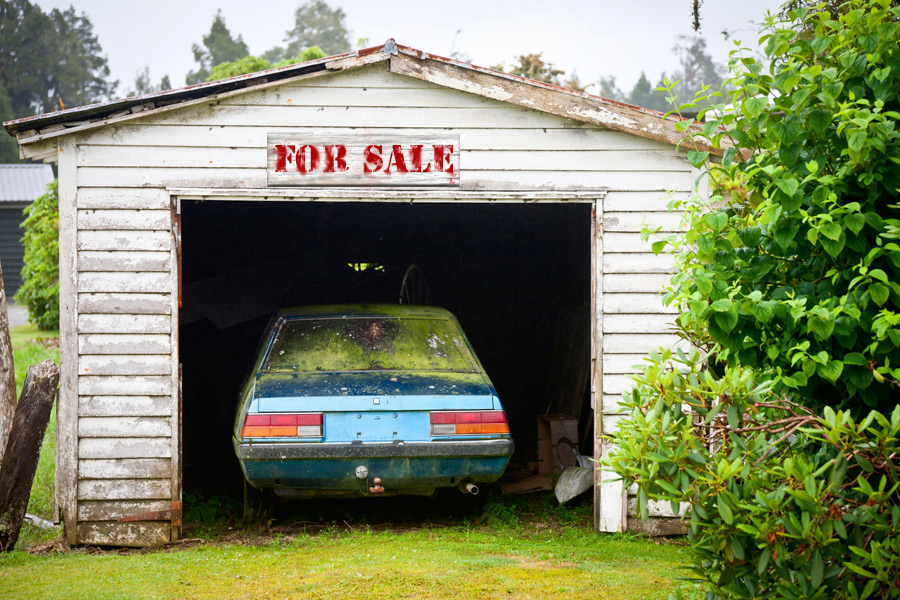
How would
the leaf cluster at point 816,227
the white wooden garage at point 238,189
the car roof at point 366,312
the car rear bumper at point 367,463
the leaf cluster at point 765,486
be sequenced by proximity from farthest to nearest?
the car roof at point 366,312 < the white wooden garage at point 238,189 < the car rear bumper at point 367,463 < the leaf cluster at point 816,227 < the leaf cluster at point 765,486

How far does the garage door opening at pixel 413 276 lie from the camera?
34.2 ft

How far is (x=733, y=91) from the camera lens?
3.46 m

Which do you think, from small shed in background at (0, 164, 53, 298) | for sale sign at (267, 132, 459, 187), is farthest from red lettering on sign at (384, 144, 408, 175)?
small shed in background at (0, 164, 53, 298)

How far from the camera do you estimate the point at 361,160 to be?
647 cm

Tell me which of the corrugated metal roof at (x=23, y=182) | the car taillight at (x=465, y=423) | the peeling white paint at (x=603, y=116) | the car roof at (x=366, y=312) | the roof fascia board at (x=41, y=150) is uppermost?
the corrugated metal roof at (x=23, y=182)

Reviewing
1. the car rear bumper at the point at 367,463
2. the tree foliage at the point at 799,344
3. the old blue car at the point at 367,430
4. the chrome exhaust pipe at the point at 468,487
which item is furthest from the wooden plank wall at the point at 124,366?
A: the tree foliage at the point at 799,344

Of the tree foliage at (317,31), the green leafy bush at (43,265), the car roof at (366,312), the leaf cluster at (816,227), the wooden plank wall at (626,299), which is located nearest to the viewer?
the leaf cluster at (816,227)

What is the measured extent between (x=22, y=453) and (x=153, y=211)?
6.34 ft

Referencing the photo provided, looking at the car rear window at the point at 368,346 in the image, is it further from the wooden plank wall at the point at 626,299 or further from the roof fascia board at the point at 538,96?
the roof fascia board at the point at 538,96

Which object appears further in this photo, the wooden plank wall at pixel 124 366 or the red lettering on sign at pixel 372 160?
the red lettering on sign at pixel 372 160

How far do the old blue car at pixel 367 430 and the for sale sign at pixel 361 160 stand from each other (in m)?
1.42

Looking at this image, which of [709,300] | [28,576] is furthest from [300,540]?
[709,300]

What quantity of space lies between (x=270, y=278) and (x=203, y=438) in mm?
3058

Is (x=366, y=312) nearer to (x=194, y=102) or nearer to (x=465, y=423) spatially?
(x=465, y=423)
